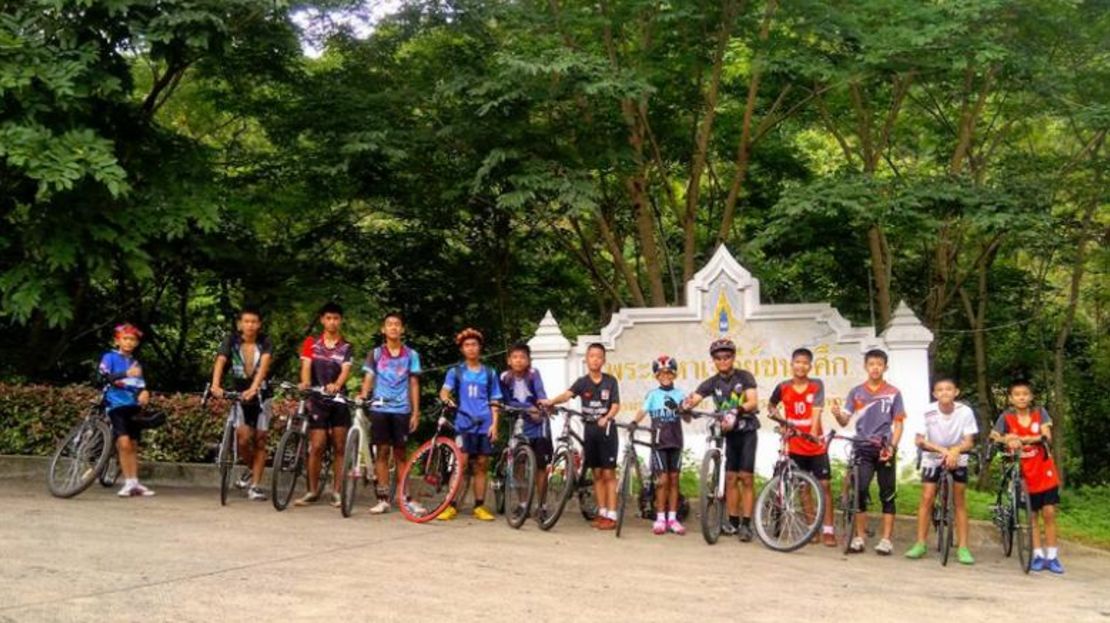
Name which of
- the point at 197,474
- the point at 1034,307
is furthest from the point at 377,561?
the point at 1034,307

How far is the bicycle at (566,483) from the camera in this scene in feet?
27.3

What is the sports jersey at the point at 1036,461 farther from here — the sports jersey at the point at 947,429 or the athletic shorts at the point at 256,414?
the athletic shorts at the point at 256,414

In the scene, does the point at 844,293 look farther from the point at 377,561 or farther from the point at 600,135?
the point at 377,561

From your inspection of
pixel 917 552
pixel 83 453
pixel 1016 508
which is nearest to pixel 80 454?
pixel 83 453

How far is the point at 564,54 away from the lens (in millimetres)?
10266

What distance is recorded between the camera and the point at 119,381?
8.78m

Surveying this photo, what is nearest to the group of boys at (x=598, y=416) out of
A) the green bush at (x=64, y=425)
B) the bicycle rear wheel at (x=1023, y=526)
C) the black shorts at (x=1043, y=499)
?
the bicycle rear wheel at (x=1023, y=526)

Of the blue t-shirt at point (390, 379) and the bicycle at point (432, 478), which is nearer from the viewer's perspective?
the bicycle at point (432, 478)

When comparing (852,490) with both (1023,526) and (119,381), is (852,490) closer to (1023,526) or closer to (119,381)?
(1023,526)

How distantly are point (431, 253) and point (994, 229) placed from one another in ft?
26.6

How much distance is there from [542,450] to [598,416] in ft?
1.97

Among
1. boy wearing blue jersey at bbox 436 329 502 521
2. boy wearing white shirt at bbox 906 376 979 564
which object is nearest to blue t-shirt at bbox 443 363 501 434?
boy wearing blue jersey at bbox 436 329 502 521

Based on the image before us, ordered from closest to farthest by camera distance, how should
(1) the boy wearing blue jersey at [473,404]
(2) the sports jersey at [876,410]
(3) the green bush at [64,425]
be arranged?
(2) the sports jersey at [876,410]
(1) the boy wearing blue jersey at [473,404]
(3) the green bush at [64,425]

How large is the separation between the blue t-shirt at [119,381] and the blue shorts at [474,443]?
2.89 m
